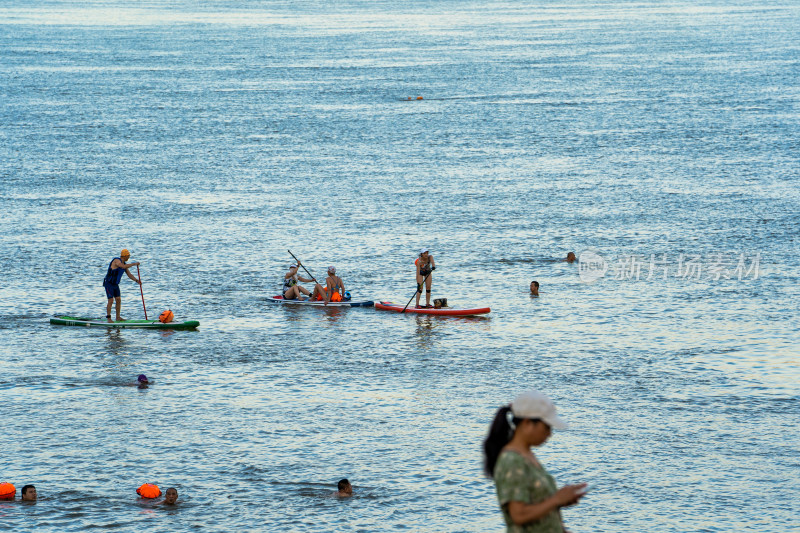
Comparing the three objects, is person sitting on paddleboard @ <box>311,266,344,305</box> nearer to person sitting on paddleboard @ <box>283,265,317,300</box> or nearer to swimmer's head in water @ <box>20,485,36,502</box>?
person sitting on paddleboard @ <box>283,265,317,300</box>

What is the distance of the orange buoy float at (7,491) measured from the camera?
20.2m

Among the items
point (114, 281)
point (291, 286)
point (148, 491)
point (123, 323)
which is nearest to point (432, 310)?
point (291, 286)

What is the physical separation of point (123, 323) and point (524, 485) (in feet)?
75.2

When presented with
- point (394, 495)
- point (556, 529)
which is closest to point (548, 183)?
point (394, 495)

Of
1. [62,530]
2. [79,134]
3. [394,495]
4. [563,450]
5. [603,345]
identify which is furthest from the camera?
[79,134]

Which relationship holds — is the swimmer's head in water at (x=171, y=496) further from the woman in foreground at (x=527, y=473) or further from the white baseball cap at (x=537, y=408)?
the white baseball cap at (x=537, y=408)

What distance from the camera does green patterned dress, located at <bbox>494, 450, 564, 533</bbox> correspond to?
9273 mm

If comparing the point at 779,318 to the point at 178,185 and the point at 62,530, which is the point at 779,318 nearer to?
the point at 62,530

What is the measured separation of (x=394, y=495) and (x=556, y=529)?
11.3 m

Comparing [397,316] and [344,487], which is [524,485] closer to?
[344,487]

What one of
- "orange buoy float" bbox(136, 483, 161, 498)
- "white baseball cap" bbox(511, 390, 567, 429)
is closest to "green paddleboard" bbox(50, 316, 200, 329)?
"orange buoy float" bbox(136, 483, 161, 498)

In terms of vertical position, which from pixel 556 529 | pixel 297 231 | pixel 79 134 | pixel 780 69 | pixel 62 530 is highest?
pixel 780 69

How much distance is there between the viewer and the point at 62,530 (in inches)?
757

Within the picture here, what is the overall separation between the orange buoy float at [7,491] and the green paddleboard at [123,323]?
33.7 ft
